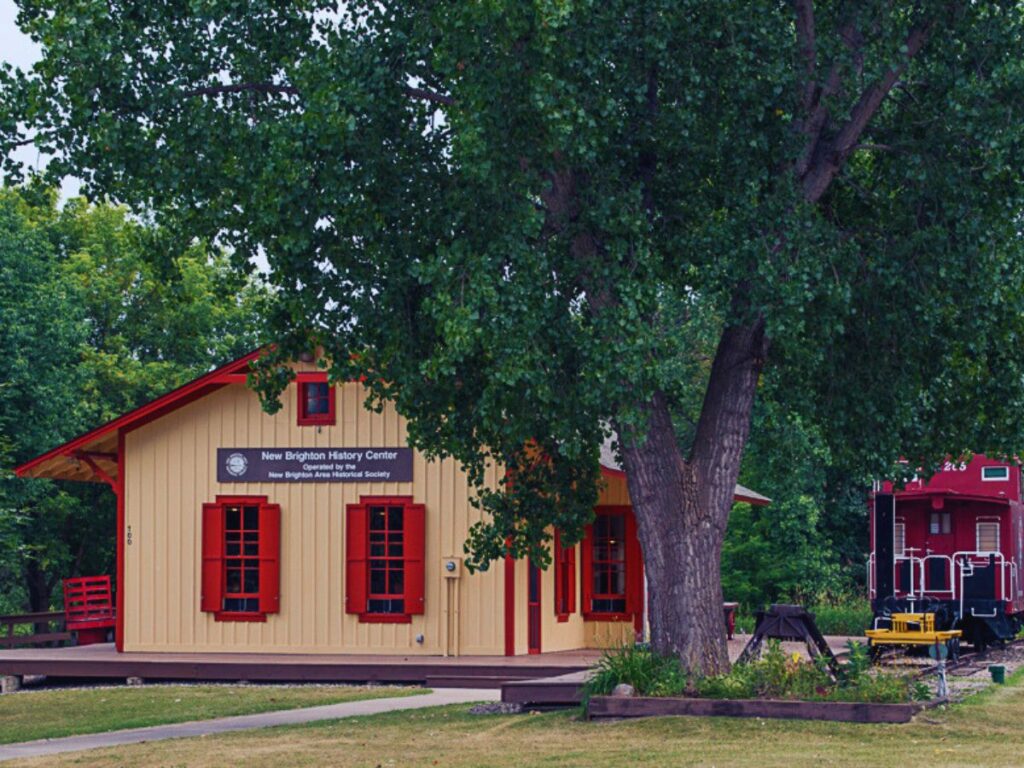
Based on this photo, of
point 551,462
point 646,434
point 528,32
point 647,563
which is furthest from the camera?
point 551,462

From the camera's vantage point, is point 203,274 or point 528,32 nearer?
point 528,32

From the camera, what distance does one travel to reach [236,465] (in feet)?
86.7

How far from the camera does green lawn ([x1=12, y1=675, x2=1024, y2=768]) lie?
14234mm

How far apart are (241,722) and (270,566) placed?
738 centimetres

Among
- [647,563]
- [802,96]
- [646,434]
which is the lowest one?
[647,563]

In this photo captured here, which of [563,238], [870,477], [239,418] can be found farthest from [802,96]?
[239,418]

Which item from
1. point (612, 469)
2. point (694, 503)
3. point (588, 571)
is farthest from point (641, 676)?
point (588, 571)

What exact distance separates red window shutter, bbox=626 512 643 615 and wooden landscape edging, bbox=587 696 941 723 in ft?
36.3

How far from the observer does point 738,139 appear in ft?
55.8

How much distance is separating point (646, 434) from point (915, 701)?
3.86 m

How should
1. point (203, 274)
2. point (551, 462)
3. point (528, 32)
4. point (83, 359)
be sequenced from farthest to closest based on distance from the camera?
point (203, 274) → point (83, 359) → point (551, 462) → point (528, 32)

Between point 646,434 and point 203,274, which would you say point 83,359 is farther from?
point 646,434

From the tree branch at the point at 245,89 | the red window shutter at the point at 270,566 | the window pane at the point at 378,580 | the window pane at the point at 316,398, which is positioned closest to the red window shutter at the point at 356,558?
the window pane at the point at 378,580

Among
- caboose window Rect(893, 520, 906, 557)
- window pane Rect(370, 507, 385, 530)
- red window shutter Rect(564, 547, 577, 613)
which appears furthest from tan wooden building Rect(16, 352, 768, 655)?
caboose window Rect(893, 520, 906, 557)
